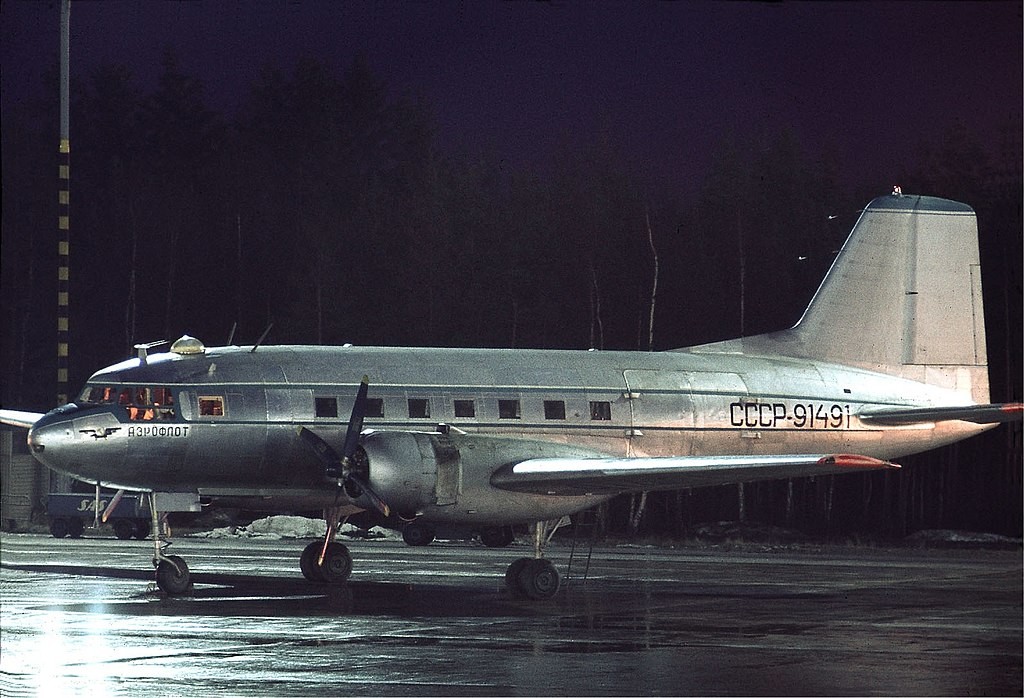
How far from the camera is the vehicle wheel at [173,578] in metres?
24.5

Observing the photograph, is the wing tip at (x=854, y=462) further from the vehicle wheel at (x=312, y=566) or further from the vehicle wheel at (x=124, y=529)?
the vehicle wheel at (x=124, y=529)

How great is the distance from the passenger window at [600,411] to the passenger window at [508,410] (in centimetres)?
154

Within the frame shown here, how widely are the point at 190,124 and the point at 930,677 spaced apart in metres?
59.2

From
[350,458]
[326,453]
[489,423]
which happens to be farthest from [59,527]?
[350,458]

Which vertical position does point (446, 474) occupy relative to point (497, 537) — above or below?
above

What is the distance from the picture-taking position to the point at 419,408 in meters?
26.4

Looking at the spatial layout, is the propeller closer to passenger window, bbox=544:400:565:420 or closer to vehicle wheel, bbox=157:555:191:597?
vehicle wheel, bbox=157:555:191:597

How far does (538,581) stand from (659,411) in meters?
4.90

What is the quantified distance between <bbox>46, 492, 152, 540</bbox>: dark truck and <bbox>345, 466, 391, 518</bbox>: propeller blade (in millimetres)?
20520

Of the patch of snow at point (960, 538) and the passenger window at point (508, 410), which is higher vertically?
the passenger window at point (508, 410)

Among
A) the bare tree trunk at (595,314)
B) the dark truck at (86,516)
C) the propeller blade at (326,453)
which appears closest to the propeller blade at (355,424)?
the propeller blade at (326,453)

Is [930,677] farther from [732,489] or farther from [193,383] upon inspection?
[732,489]

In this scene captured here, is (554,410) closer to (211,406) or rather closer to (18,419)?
(211,406)

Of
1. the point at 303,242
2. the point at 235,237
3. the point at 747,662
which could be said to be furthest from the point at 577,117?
the point at 747,662
